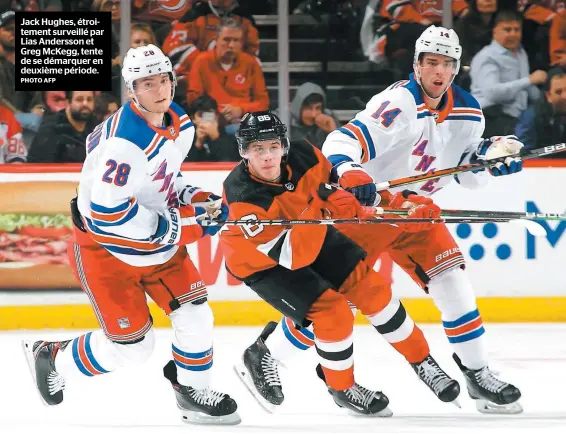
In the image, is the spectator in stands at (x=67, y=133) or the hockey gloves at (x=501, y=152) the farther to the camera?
the spectator in stands at (x=67, y=133)

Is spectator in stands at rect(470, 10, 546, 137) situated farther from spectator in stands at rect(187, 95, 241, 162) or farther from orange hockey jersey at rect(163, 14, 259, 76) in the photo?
spectator in stands at rect(187, 95, 241, 162)

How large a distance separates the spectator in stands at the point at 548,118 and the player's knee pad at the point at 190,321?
2625 millimetres

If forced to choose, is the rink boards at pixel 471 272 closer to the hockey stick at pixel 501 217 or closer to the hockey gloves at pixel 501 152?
the hockey gloves at pixel 501 152

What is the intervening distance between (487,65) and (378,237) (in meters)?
2.15

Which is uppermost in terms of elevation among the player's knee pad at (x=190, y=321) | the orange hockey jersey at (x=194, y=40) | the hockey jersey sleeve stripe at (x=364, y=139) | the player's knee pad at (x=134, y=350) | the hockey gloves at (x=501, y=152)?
the orange hockey jersey at (x=194, y=40)

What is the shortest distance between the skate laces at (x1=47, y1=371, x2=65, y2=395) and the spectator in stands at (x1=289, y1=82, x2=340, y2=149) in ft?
7.36

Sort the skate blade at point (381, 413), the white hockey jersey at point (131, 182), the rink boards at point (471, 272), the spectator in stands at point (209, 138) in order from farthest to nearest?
the spectator in stands at point (209, 138), the rink boards at point (471, 272), the skate blade at point (381, 413), the white hockey jersey at point (131, 182)

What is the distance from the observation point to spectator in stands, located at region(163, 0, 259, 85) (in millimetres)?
5688

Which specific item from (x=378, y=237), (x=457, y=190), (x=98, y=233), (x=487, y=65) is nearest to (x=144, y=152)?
(x=98, y=233)

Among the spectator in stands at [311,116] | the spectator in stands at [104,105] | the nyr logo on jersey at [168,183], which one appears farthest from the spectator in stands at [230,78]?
the nyr logo on jersey at [168,183]

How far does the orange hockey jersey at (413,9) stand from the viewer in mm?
5707

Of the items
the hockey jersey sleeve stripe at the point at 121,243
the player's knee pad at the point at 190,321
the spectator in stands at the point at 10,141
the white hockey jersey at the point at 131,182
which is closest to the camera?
the white hockey jersey at the point at 131,182

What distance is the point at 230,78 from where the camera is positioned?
5688 mm

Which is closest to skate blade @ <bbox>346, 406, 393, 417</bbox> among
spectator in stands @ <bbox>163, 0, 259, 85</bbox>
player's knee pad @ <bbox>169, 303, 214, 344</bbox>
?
player's knee pad @ <bbox>169, 303, 214, 344</bbox>
